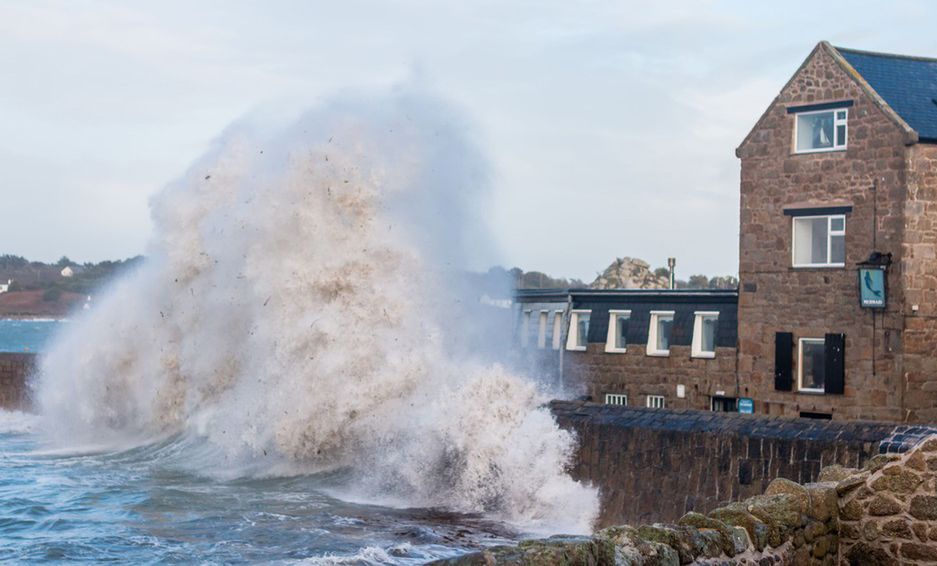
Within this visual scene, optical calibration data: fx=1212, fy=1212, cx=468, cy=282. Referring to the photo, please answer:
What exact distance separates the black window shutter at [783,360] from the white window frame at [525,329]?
6.81 metres

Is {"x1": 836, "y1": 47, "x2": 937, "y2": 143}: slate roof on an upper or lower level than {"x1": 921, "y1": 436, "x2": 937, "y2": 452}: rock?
upper

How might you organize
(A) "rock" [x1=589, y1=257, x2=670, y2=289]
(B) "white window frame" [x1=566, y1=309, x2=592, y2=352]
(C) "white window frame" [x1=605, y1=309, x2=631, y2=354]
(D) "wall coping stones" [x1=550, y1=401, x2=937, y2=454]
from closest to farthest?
(D) "wall coping stones" [x1=550, y1=401, x2=937, y2=454]
(C) "white window frame" [x1=605, y1=309, x2=631, y2=354]
(B) "white window frame" [x1=566, y1=309, x2=592, y2=352]
(A) "rock" [x1=589, y1=257, x2=670, y2=289]

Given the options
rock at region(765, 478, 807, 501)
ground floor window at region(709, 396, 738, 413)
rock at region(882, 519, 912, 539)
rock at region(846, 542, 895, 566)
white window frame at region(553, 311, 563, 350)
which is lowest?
rock at region(846, 542, 895, 566)

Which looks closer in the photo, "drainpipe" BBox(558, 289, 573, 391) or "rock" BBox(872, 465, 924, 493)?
"rock" BBox(872, 465, 924, 493)

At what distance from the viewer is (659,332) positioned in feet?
82.8

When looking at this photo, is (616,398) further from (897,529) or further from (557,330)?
(897,529)

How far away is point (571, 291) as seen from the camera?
2727 centimetres

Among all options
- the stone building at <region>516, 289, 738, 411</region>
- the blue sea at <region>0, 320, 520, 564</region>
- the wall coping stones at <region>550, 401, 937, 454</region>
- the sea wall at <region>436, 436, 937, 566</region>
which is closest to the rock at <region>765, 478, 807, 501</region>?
the sea wall at <region>436, 436, 937, 566</region>

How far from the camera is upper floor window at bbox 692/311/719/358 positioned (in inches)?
963

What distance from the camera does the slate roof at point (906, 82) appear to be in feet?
72.2

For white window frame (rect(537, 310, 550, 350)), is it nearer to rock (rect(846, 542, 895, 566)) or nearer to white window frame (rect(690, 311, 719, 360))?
white window frame (rect(690, 311, 719, 360))

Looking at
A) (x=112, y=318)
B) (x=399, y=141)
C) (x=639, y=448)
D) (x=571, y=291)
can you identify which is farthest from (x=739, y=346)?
(x=112, y=318)

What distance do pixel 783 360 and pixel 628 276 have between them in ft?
68.6

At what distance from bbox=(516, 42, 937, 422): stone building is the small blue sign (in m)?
0.02
